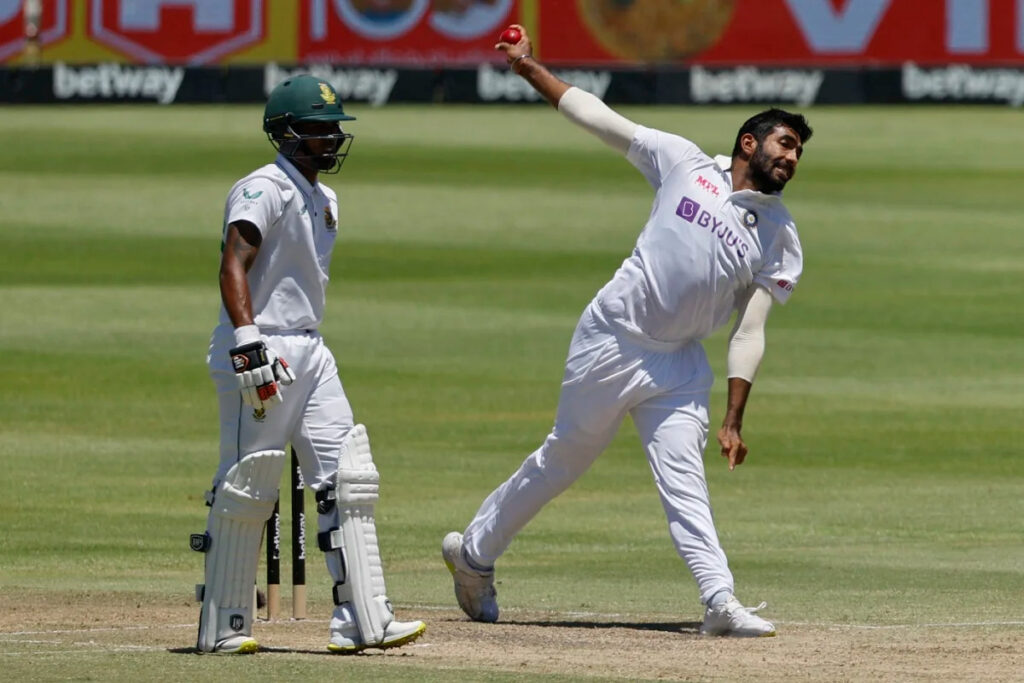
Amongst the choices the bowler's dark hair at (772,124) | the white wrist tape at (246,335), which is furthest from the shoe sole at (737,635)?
the white wrist tape at (246,335)

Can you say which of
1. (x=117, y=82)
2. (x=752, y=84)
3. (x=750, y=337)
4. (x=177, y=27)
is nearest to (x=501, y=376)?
(x=750, y=337)

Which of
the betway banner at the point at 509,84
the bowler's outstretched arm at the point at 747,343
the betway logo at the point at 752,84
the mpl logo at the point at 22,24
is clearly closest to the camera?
the bowler's outstretched arm at the point at 747,343

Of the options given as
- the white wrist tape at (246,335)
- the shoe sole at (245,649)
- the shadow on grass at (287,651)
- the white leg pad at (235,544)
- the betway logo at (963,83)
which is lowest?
the shadow on grass at (287,651)

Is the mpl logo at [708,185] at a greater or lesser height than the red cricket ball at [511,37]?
lesser

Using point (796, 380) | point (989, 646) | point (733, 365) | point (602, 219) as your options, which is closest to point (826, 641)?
point (989, 646)

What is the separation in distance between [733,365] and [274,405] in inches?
76.2

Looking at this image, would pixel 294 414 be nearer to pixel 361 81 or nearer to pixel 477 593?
pixel 477 593

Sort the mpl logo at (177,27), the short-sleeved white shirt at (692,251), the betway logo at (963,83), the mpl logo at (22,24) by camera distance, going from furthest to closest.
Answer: the mpl logo at (177,27) → the mpl logo at (22,24) → the betway logo at (963,83) → the short-sleeved white shirt at (692,251)

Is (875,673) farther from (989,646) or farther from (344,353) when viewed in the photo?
(344,353)

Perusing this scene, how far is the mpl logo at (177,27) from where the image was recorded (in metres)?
34.8

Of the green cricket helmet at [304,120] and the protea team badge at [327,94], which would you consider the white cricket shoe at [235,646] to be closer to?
the green cricket helmet at [304,120]

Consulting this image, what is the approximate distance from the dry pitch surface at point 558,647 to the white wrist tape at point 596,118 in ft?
6.05

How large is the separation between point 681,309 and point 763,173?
0.59 meters

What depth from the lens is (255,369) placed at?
692cm
